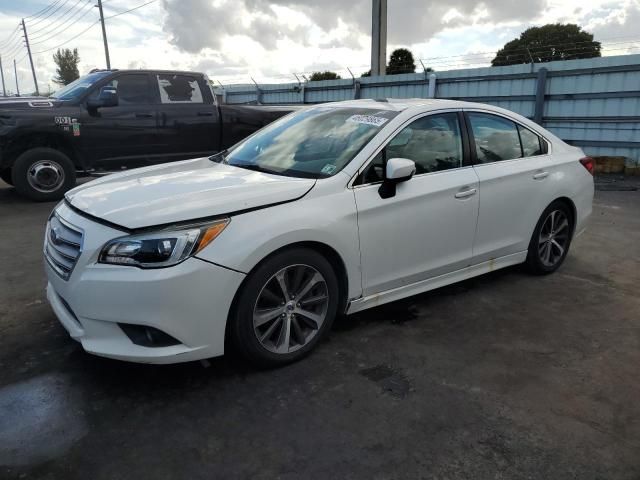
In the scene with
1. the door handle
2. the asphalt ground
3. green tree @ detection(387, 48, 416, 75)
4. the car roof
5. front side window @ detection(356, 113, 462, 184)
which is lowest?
the asphalt ground

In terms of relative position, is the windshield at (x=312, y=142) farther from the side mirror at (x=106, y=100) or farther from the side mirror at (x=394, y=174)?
the side mirror at (x=106, y=100)

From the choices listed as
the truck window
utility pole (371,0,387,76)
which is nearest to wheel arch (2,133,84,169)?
the truck window

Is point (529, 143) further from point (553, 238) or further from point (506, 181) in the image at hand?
point (553, 238)

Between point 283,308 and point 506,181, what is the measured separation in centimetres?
216

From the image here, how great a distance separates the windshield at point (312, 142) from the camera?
3369mm

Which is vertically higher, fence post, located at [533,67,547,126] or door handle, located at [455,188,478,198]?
fence post, located at [533,67,547,126]

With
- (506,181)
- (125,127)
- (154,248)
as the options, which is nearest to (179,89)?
(125,127)

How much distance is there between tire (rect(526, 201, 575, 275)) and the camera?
4.49 meters

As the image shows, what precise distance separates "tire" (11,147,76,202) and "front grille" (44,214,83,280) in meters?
5.13

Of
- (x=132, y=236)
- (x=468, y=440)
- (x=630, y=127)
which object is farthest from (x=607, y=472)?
(x=630, y=127)

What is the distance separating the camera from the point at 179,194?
114 inches

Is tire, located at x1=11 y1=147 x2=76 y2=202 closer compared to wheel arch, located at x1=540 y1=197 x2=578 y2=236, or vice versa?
wheel arch, located at x1=540 y1=197 x2=578 y2=236

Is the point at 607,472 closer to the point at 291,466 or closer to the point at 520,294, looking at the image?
the point at 291,466

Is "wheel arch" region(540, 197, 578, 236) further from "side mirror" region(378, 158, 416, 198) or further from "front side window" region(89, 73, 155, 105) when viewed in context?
"front side window" region(89, 73, 155, 105)
